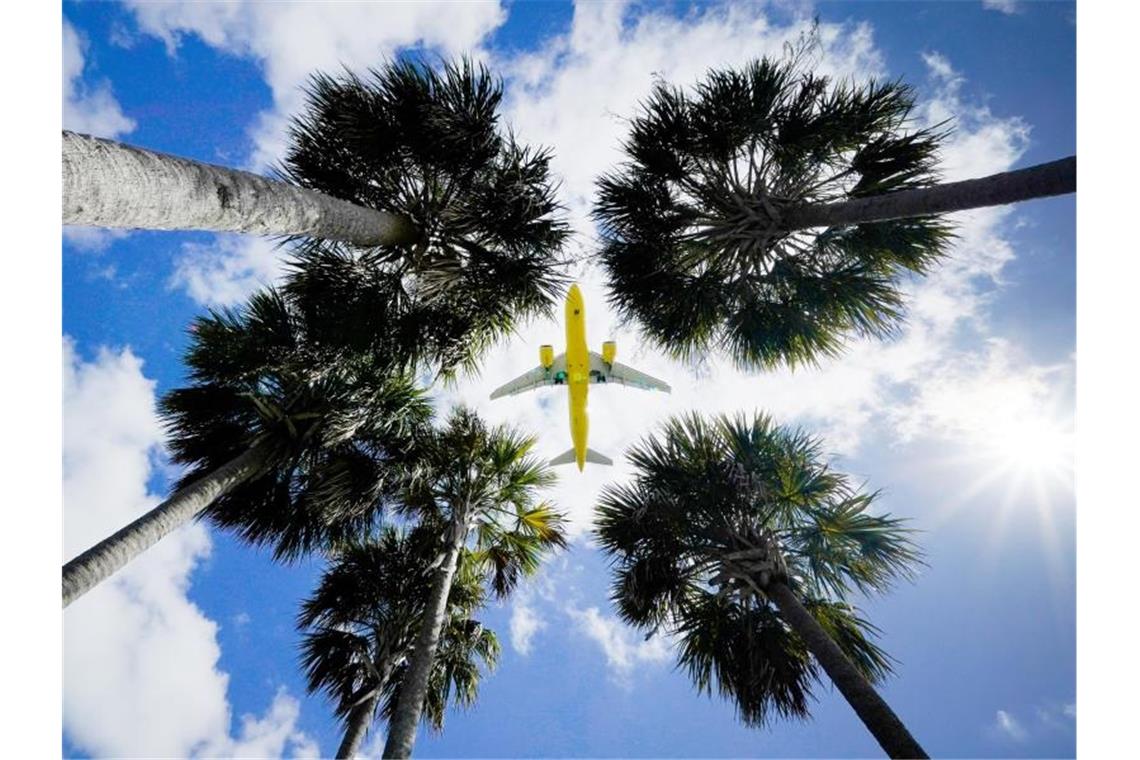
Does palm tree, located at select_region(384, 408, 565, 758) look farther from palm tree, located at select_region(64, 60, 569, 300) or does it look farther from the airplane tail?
the airplane tail

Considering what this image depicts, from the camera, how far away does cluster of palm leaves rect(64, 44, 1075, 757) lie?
19.7 feet

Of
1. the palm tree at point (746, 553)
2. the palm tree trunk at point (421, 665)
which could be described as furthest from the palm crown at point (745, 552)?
the palm tree trunk at point (421, 665)

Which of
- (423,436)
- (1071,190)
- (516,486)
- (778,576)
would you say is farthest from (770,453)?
(423,436)

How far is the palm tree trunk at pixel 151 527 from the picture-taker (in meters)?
4.49

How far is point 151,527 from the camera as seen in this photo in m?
5.32

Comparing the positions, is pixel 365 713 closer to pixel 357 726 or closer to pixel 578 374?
pixel 357 726

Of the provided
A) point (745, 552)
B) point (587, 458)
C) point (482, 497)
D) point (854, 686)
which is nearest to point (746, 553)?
point (745, 552)

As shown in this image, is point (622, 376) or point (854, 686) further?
point (622, 376)

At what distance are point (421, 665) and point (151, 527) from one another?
312cm

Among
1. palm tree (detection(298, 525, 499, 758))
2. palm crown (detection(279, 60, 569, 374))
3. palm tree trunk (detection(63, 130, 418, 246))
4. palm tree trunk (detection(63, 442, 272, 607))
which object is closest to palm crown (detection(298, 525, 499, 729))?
palm tree (detection(298, 525, 499, 758))

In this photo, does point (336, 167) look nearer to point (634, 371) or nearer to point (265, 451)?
point (265, 451)

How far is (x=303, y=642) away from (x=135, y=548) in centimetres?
343

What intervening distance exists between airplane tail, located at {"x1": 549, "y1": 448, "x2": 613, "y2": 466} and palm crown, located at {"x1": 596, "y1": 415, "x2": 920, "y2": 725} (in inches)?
240

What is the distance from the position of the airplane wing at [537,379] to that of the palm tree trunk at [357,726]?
260 inches
